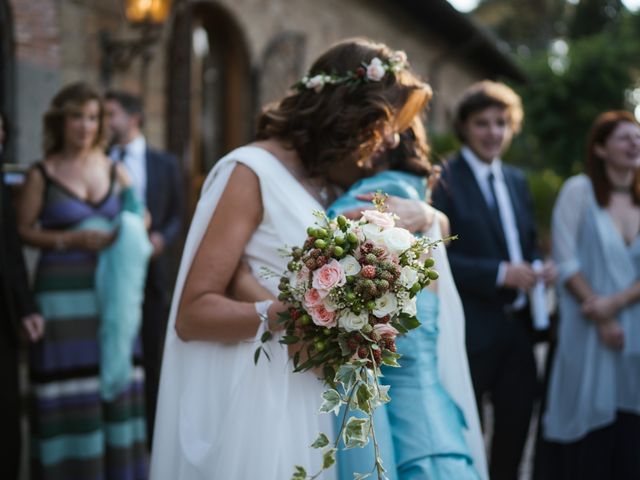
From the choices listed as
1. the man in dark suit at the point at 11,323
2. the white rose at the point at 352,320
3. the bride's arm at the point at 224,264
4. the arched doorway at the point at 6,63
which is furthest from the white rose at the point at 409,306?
the arched doorway at the point at 6,63

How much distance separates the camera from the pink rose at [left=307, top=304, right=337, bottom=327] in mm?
2094

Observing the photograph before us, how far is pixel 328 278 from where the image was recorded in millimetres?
2062

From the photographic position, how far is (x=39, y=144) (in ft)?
20.2

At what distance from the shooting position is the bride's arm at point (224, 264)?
8.34 ft

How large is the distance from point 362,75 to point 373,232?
0.73m

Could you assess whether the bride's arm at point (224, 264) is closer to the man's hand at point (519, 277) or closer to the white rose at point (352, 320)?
the white rose at point (352, 320)

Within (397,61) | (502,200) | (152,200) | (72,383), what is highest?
(397,61)

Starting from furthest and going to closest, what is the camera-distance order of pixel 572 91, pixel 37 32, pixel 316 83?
pixel 572 91 → pixel 37 32 → pixel 316 83

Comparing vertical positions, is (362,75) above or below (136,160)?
below

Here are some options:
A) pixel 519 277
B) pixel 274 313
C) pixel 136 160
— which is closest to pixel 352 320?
pixel 274 313

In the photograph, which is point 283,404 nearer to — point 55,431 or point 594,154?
point 55,431

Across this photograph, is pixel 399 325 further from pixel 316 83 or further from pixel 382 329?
pixel 316 83

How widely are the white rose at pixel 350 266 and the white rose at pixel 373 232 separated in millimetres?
71

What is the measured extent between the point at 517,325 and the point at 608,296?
563 mm
